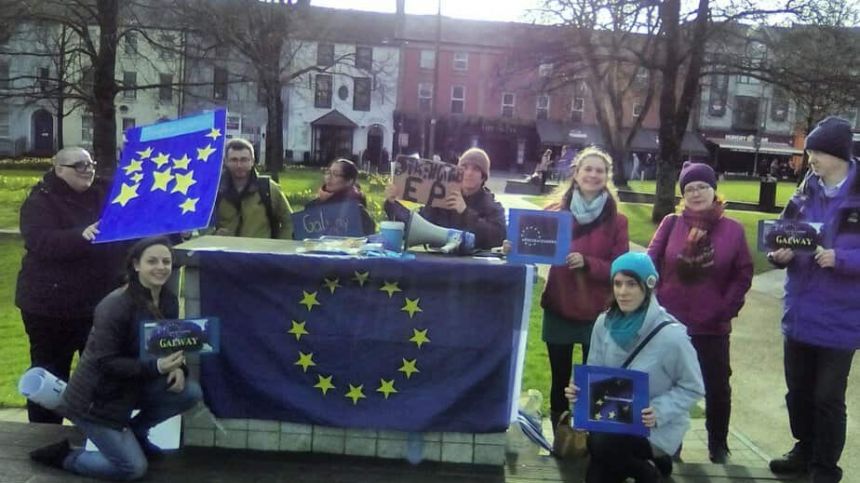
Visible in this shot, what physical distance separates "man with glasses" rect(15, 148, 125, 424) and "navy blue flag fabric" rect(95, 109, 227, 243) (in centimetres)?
27

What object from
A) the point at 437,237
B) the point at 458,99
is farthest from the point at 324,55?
the point at 437,237

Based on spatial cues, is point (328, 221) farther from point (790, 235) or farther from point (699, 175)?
point (790, 235)

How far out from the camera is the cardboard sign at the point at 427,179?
461 centimetres

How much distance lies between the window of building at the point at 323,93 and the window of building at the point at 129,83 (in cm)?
1132

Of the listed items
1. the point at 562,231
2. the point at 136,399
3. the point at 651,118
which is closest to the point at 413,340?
the point at 562,231

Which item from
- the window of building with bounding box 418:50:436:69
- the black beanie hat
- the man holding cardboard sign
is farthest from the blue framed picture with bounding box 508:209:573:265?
the window of building with bounding box 418:50:436:69

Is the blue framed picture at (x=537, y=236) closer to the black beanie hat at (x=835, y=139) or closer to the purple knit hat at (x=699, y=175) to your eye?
the purple knit hat at (x=699, y=175)

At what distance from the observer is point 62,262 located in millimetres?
4422

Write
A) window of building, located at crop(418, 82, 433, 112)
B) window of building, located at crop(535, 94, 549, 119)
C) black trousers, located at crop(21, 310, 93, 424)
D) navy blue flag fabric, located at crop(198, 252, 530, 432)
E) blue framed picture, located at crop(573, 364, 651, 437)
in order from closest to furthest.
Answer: blue framed picture, located at crop(573, 364, 651, 437), navy blue flag fabric, located at crop(198, 252, 530, 432), black trousers, located at crop(21, 310, 93, 424), window of building, located at crop(418, 82, 433, 112), window of building, located at crop(535, 94, 549, 119)

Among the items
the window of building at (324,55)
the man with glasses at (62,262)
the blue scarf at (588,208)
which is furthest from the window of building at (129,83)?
the blue scarf at (588,208)

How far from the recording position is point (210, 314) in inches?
167

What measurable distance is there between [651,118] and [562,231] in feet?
174

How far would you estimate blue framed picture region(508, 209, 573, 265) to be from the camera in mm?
4215

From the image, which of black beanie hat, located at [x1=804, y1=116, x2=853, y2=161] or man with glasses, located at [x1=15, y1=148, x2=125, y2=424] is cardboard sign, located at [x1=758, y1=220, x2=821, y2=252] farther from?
man with glasses, located at [x1=15, y1=148, x2=125, y2=424]
